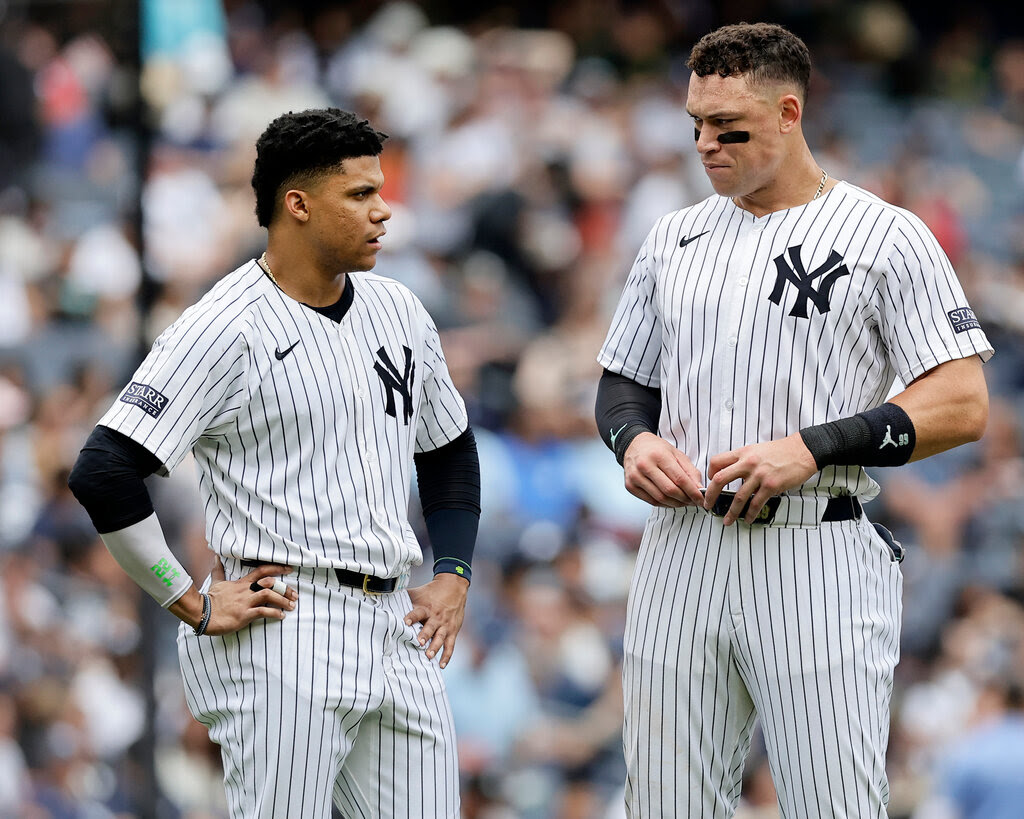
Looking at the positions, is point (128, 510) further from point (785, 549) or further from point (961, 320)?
point (961, 320)

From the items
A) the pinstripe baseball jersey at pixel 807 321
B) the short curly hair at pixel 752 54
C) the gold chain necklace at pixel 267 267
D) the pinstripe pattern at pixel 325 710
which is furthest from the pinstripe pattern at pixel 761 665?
the short curly hair at pixel 752 54

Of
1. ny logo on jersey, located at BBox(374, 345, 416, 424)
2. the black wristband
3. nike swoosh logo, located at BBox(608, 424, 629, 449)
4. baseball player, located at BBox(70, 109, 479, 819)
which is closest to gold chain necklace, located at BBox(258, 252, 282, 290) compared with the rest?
baseball player, located at BBox(70, 109, 479, 819)

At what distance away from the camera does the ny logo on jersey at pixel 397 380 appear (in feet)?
9.77

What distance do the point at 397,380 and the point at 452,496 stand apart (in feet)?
1.27

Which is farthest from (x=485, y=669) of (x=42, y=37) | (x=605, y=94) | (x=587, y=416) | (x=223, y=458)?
(x=42, y=37)

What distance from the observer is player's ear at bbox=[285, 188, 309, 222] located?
9.38 feet

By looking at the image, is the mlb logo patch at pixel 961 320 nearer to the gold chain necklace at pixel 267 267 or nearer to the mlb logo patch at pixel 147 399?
the gold chain necklace at pixel 267 267

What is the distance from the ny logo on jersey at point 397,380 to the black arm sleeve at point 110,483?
501mm

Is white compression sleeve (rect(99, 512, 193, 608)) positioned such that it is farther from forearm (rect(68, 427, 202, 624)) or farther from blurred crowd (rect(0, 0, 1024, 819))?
blurred crowd (rect(0, 0, 1024, 819))

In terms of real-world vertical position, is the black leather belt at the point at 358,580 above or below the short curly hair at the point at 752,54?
below

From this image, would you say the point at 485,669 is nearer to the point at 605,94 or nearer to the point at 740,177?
the point at 605,94

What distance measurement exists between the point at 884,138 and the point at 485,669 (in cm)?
420

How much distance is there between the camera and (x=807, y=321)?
2.84 meters

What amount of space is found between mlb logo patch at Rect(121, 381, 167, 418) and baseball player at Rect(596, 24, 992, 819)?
93cm
